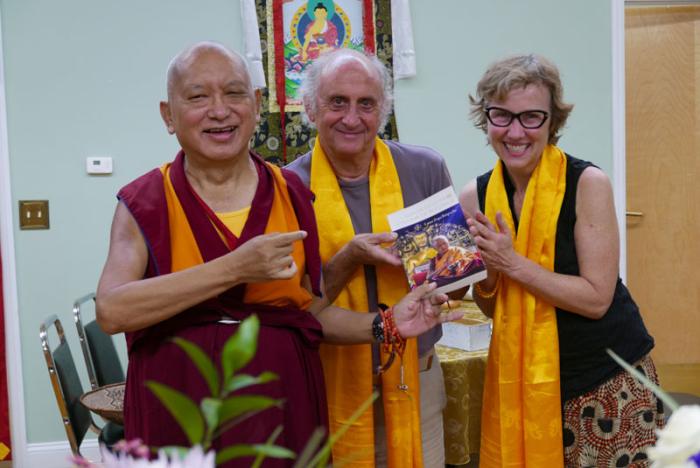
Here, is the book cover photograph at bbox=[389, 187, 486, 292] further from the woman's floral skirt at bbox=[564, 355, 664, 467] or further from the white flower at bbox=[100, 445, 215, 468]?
the white flower at bbox=[100, 445, 215, 468]

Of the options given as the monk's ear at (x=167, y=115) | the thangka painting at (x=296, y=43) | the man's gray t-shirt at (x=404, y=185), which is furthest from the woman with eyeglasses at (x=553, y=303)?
the thangka painting at (x=296, y=43)

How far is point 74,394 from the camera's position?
2.51 m

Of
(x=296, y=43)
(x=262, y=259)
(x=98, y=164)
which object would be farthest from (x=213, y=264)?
(x=296, y=43)

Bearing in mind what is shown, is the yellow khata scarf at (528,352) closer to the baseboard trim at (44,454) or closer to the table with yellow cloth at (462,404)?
the table with yellow cloth at (462,404)

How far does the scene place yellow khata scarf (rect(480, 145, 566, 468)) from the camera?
1724 millimetres

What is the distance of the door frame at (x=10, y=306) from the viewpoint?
3623 millimetres

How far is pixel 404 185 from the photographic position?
1.82 m

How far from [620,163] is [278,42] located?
198 centimetres

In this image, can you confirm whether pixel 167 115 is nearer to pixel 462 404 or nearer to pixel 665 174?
pixel 462 404

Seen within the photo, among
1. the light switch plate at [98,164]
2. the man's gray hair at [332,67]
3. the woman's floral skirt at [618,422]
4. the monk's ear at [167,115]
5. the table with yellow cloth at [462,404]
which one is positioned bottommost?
the table with yellow cloth at [462,404]

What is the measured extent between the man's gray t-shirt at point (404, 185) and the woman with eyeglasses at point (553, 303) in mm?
155

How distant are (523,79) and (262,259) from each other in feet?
2.47

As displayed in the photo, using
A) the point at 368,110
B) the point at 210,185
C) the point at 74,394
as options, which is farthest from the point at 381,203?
the point at 74,394

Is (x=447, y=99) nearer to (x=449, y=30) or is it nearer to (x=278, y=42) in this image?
(x=449, y=30)
